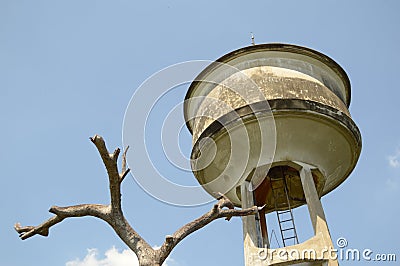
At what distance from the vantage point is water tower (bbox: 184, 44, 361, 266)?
321 inches

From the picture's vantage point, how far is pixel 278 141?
8.58 meters

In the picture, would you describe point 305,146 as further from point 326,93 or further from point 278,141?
point 326,93

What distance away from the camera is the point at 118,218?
4973 mm

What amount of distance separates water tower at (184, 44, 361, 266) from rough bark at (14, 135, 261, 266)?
3121mm

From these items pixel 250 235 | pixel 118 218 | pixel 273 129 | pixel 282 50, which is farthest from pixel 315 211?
pixel 118 218

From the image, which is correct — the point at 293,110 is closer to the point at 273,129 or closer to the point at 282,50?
the point at 273,129

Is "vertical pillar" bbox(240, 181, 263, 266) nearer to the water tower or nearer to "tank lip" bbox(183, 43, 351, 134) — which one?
the water tower

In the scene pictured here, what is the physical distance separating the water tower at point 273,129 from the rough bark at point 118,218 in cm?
312

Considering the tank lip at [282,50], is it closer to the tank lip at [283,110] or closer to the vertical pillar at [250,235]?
the tank lip at [283,110]

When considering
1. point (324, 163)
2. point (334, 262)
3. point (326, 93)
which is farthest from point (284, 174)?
point (334, 262)

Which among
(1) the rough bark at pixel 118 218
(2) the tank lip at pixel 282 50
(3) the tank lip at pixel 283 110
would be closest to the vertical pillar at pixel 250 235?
(3) the tank lip at pixel 283 110

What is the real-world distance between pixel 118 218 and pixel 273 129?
14.5 feet

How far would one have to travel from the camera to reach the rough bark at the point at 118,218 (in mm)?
4695

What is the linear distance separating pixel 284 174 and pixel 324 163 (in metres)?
1.49
